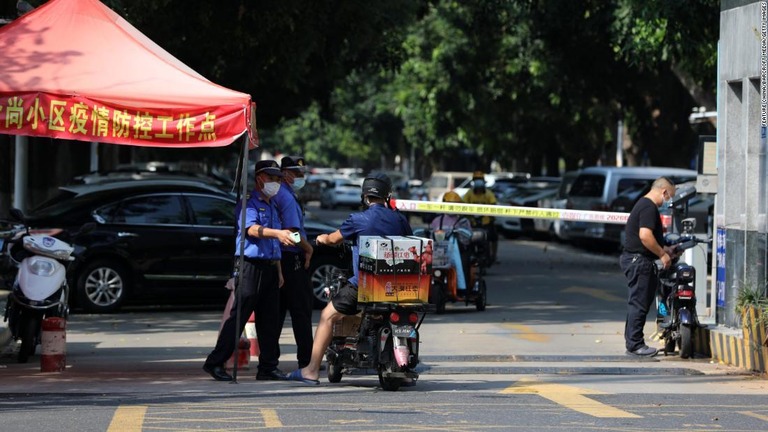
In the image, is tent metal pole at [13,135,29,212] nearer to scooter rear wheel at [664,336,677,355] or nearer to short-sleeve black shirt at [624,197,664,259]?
short-sleeve black shirt at [624,197,664,259]

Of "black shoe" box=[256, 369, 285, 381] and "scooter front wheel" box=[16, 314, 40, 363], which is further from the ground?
"scooter front wheel" box=[16, 314, 40, 363]

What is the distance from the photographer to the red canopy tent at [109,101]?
11.1 metres

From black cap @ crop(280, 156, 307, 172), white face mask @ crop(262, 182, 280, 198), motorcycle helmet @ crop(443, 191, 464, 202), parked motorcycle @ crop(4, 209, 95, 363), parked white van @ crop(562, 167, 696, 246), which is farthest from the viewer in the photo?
parked white van @ crop(562, 167, 696, 246)

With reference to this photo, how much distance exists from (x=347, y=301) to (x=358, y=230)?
1.87 feet

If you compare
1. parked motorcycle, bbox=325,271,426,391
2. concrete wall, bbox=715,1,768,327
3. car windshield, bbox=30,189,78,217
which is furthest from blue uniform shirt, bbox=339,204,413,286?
car windshield, bbox=30,189,78,217

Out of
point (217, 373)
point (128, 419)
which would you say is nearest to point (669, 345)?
point (217, 373)

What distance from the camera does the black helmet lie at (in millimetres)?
11070

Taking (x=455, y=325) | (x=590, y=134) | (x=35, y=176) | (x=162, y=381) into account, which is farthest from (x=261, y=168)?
(x=590, y=134)

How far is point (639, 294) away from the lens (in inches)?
542

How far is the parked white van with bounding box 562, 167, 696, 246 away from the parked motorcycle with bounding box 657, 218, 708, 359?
15495 mm

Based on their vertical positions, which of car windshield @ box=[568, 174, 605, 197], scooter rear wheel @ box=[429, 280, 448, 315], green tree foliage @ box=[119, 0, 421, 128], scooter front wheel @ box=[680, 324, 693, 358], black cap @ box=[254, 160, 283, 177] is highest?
green tree foliage @ box=[119, 0, 421, 128]

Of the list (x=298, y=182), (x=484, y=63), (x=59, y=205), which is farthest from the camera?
(x=484, y=63)

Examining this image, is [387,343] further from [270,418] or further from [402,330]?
[270,418]

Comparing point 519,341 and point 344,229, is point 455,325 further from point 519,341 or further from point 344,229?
point 344,229
